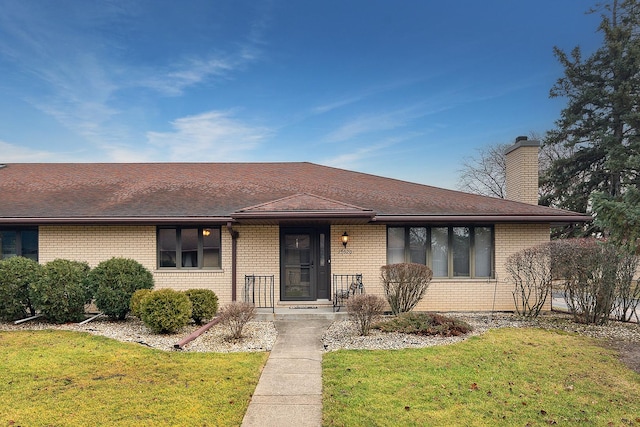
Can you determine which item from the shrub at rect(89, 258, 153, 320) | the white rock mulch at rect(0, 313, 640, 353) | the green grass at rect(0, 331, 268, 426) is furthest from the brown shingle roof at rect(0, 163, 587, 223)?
the green grass at rect(0, 331, 268, 426)

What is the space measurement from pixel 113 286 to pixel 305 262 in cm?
465

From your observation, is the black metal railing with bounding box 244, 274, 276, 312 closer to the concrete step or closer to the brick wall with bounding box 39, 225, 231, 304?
the concrete step

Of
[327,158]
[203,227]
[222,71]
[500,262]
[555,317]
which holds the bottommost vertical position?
[555,317]

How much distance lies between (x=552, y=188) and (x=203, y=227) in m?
21.8

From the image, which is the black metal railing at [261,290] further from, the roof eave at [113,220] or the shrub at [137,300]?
the shrub at [137,300]

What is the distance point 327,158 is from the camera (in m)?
25.6

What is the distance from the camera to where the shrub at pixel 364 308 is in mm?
7066

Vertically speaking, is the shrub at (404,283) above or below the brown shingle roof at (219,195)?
below

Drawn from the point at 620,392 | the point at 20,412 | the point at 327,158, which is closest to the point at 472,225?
the point at 620,392

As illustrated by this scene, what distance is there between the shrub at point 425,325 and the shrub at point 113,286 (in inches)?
218

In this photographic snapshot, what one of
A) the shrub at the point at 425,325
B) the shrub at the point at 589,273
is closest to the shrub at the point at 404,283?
the shrub at the point at 425,325

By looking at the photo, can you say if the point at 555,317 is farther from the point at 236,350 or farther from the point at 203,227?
the point at 203,227

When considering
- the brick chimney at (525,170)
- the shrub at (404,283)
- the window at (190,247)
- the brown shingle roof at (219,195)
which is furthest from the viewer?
the brick chimney at (525,170)

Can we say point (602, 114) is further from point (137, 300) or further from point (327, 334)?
point (137, 300)
